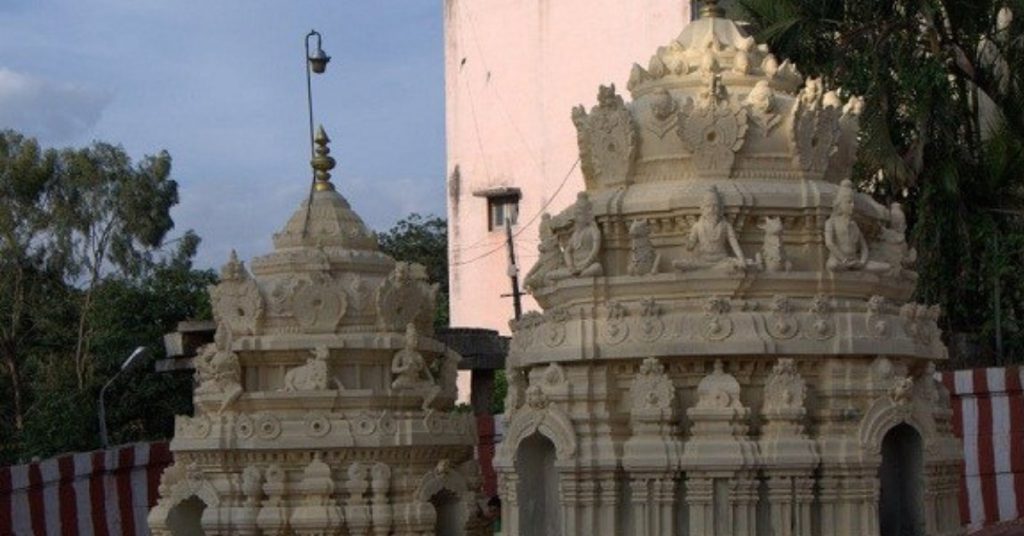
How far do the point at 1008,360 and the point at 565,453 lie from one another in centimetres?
1204

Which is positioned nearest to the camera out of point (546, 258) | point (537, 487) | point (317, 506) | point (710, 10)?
point (537, 487)

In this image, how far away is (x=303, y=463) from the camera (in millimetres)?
20094

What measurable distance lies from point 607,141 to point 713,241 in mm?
1489

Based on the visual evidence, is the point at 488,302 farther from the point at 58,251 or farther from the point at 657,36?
the point at 58,251

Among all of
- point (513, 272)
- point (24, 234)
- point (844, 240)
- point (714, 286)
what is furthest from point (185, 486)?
point (24, 234)

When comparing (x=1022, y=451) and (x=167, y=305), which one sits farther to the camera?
(x=167, y=305)

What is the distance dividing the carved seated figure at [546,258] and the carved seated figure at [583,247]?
0.43 meters

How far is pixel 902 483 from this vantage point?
1605cm

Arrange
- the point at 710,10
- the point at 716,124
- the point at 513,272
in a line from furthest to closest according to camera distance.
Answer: the point at 513,272 < the point at 710,10 < the point at 716,124

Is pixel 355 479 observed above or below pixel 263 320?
below

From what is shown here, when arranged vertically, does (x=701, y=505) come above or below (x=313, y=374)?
below

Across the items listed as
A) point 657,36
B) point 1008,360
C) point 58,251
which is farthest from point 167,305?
point 1008,360

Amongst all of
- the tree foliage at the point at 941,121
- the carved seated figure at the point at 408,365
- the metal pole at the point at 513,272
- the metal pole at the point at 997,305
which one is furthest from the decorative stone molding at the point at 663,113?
the metal pole at the point at 513,272

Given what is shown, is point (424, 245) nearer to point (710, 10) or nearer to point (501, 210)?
point (501, 210)
